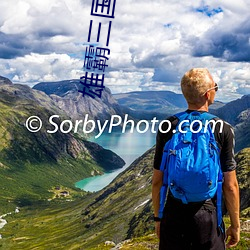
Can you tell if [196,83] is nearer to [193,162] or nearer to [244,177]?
[193,162]

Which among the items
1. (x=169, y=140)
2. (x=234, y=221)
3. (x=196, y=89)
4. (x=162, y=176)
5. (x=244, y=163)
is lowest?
(x=234, y=221)

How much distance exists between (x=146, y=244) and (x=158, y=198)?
22286mm

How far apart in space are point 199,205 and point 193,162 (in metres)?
1.36

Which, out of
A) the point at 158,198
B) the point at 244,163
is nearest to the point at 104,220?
the point at 244,163

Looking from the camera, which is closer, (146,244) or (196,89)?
(196,89)

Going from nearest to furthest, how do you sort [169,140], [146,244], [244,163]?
1. [169,140]
2. [146,244]
3. [244,163]

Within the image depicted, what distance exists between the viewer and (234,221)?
35.6 ft

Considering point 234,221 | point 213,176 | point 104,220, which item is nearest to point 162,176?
point 213,176

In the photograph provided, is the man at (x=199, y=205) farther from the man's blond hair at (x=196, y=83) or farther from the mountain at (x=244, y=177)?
the mountain at (x=244, y=177)

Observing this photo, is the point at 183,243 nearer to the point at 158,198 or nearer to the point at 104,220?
the point at 158,198

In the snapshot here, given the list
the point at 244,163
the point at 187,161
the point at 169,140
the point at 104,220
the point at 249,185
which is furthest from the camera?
the point at 104,220

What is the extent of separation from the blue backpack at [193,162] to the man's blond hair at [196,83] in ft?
1.99

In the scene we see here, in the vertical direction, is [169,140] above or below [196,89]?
below

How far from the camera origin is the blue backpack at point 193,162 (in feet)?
32.5
